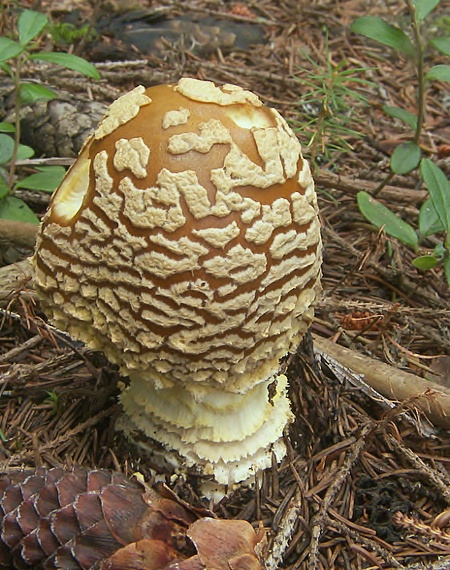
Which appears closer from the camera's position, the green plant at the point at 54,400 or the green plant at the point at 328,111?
the green plant at the point at 54,400

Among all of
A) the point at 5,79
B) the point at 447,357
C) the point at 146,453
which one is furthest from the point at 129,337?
the point at 5,79

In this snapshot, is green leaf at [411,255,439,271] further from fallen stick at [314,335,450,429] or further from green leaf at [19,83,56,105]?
green leaf at [19,83,56,105]

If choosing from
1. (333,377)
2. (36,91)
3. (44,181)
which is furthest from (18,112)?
(333,377)

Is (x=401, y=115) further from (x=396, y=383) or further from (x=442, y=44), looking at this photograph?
(x=396, y=383)

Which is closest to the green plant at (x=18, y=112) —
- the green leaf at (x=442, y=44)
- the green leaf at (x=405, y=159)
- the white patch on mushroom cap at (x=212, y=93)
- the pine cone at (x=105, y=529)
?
the white patch on mushroom cap at (x=212, y=93)

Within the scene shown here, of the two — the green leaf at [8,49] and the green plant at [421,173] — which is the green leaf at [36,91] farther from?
the green plant at [421,173]

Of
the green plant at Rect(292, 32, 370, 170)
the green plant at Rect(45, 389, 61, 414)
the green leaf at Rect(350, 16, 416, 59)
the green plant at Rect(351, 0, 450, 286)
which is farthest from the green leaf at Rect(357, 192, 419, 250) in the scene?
the green plant at Rect(45, 389, 61, 414)

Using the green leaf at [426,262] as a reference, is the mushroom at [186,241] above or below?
above
